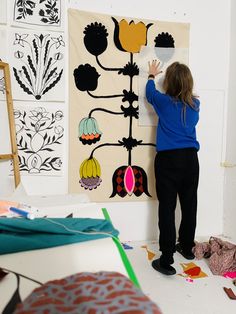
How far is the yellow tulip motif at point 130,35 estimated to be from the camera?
6.12ft

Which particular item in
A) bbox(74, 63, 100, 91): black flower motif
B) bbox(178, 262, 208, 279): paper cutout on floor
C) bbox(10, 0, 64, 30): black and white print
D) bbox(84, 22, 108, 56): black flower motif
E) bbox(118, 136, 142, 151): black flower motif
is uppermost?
bbox(10, 0, 64, 30): black and white print

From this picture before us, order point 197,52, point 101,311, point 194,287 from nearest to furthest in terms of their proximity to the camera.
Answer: point 101,311 → point 194,287 → point 197,52

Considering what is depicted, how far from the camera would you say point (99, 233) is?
2.71 feet

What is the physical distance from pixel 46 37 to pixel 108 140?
0.77 metres

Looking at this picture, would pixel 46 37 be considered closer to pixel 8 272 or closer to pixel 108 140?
pixel 108 140

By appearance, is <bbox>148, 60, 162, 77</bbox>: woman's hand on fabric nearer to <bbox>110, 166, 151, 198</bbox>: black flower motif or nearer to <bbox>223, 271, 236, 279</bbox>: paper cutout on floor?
<bbox>110, 166, 151, 198</bbox>: black flower motif

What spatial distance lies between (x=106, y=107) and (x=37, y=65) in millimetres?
513

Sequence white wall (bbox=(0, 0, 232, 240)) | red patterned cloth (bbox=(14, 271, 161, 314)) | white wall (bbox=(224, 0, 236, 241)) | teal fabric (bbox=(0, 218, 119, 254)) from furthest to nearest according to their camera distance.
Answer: white wall (bbox=(224, 0, 236, 241)) < white wall (bbox=(0, 0, 232, 240)) < teal fabric (bbox=(0, 218, 119, 254)) < red patterned cloth (bbox=(14, 271, 161, 314))

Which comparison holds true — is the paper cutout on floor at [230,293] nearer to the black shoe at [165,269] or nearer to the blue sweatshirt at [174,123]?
the black shoe at [165,269]

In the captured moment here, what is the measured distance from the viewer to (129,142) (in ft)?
6.42

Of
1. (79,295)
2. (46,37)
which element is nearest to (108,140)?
(46,37)

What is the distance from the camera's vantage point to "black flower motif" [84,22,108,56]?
181 centimetres

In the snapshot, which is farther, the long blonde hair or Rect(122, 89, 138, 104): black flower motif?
Rect(122, 89, 138, 104): black flower motif

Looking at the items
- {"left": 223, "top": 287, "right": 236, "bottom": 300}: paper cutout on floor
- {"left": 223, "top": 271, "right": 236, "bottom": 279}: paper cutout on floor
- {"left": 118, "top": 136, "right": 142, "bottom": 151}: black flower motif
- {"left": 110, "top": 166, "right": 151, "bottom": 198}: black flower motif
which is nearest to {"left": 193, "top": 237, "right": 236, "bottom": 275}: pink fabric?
{"left": 223, "top": 271, "right": 236, "bottom": 279}: paper cutout on floor
